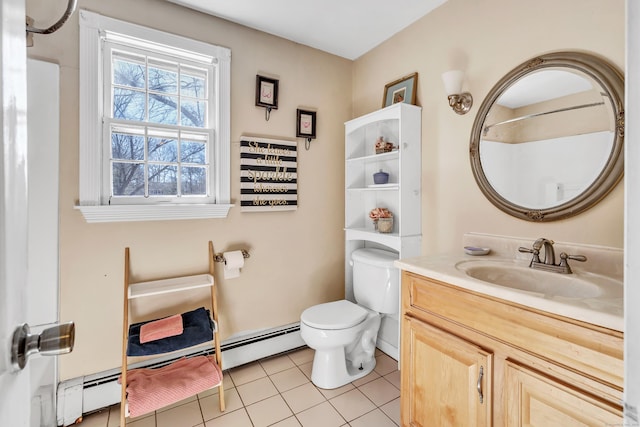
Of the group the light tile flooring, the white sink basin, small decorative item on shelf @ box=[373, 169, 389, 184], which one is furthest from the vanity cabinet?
small decorative item on shelf @ box=[373, 169, 389, 184]

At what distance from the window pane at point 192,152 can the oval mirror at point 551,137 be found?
1763 millimetres

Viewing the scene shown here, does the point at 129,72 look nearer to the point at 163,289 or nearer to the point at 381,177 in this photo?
the point at 163,289

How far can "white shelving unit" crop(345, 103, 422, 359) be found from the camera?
6.70ft

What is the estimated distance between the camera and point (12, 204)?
0.43 meters

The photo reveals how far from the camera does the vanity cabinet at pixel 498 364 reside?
0.86 metres

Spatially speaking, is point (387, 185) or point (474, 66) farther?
point (387, 185)

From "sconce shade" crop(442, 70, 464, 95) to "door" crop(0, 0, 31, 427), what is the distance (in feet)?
5.99

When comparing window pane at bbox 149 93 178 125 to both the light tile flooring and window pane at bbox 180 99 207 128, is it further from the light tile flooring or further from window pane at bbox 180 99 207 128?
the light tile flooring

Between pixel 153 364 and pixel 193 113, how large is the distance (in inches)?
66.3

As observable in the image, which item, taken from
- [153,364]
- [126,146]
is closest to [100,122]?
[126,146]

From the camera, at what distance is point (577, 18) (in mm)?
1354

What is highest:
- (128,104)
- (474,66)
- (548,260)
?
(474,66)

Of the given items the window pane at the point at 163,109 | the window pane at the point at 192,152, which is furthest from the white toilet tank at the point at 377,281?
the window pane at the point at 163,109

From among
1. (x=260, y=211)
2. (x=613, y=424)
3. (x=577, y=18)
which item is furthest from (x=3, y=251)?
(x=577, y=18)
